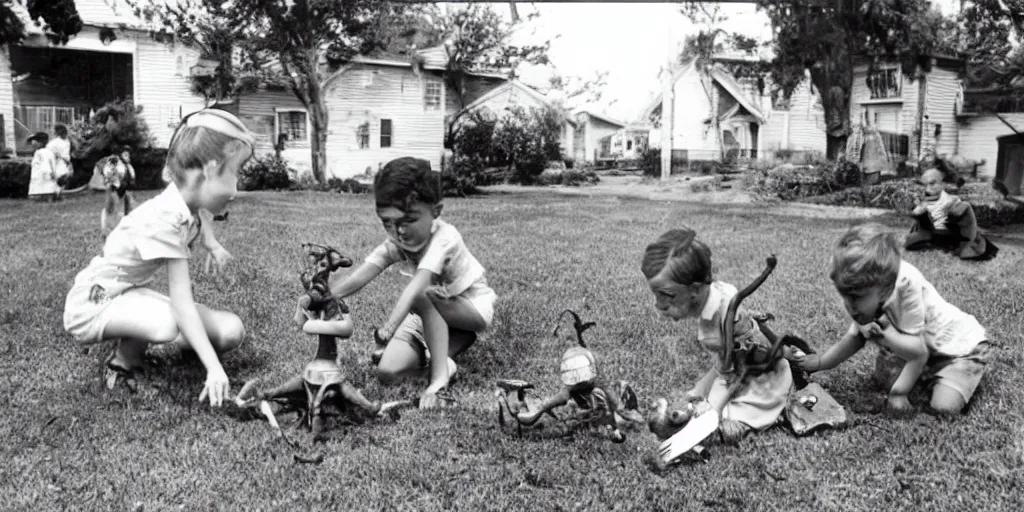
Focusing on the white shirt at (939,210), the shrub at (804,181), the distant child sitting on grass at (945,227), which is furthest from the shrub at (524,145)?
the white shirt at (939,210)

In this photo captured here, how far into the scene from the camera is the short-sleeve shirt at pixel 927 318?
3703 millimetres

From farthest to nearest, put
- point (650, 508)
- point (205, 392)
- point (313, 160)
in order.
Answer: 1. point (313, 160)
2. point (205, 392)
3. point (650, 508)

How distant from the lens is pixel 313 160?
29234 mm

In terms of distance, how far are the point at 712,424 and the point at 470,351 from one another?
76.6 inches

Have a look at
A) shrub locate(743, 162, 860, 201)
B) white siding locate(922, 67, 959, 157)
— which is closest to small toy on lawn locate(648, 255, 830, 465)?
shrub locate(743, 162, 860, 201)

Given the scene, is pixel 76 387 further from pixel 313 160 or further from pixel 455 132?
pixel 455 132

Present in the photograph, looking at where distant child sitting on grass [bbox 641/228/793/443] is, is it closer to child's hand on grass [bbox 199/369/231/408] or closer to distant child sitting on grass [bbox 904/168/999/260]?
child's hand on grass [bbox 199/369/231/408]

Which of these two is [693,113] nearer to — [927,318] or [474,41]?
[474,41]

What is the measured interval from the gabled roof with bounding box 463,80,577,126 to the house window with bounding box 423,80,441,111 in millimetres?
1217

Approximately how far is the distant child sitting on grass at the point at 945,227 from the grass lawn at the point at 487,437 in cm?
173

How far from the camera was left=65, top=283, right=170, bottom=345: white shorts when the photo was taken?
4.09 m

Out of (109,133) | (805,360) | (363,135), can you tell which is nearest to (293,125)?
(363,135)

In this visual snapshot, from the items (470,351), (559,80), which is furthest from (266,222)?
(559,80)

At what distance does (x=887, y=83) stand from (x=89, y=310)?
29767 mm
